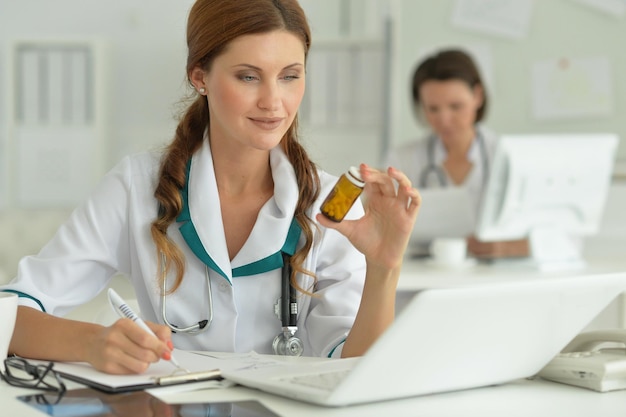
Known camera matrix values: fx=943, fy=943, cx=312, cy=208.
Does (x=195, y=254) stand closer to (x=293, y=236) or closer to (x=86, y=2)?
(x=293, y=236)

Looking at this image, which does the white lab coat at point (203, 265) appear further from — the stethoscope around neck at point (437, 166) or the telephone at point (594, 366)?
the stethoscope around neck at point (437, 166)

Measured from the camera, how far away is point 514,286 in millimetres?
1168

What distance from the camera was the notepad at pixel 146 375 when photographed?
128 centimetres

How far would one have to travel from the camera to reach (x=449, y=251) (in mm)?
3299

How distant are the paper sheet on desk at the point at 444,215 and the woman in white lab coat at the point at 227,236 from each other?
1658mm

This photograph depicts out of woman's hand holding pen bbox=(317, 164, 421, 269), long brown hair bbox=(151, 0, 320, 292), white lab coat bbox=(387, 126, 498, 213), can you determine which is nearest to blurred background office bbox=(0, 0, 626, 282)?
white lab coat bbox=(387, 126, 498, 213)

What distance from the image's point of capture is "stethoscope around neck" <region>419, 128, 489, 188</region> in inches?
155

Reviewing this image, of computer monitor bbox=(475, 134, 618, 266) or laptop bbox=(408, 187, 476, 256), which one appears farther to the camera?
laptop bbox=(408, 187, 476, 256)

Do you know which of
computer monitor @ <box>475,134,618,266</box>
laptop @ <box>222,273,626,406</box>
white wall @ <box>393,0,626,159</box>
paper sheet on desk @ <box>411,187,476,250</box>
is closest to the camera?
laptop @ <box>222,273,626,406</box>

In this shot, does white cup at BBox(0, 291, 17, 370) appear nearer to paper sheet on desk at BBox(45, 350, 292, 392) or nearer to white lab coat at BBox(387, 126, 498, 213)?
paper sheet on desk at BBox(45, 350, 292, 392)

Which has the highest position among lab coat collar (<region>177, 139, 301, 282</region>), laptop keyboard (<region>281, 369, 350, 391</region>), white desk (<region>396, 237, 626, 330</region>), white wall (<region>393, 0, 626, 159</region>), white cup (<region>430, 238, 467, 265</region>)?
white wall (<region>393, 0, 626, 159</region>)

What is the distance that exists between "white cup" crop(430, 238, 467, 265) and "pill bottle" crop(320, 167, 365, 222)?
1.78 m

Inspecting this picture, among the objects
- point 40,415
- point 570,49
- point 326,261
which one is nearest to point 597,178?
point 570,49

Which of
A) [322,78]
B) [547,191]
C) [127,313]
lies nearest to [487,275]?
[547,191]
